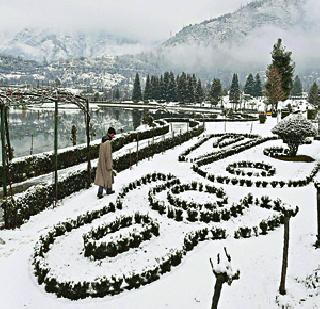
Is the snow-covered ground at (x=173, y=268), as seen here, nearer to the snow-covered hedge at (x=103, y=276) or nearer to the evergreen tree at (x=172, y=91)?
the snow-covered hedge at (x=103, y=276)

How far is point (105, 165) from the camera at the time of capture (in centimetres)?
1189

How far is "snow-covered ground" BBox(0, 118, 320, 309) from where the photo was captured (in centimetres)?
629

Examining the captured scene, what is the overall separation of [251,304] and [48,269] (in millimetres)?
3731

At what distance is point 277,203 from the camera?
36.4ft

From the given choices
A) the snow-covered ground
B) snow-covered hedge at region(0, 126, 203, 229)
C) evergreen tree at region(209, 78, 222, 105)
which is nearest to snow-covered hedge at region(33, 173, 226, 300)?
the snow-covered ground

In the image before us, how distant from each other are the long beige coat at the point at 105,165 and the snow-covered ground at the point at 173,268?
0.57 m

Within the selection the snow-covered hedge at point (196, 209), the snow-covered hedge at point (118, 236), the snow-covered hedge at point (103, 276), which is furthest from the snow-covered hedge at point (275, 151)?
the snow-covered hedge at point (103, 276)

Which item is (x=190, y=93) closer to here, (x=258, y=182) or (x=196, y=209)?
(x=258, y=182)

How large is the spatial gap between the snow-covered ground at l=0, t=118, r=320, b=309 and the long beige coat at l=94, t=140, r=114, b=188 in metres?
0.57

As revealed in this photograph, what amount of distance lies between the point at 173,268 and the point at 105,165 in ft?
17.1

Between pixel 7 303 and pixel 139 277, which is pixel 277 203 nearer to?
pixel 139 277

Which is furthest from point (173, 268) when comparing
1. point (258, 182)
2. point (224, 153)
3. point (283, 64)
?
point (283, 64)

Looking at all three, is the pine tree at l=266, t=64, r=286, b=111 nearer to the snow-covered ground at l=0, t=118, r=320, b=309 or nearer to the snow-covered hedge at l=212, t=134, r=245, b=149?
the snow-covered hedge at l=212, t=134, r=245, b=149

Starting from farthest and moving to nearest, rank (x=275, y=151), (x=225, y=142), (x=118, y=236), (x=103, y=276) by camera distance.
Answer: (x=225, y=142) → (x=275, y=151) → (x=118, y=236) → (x=103, y=276)
